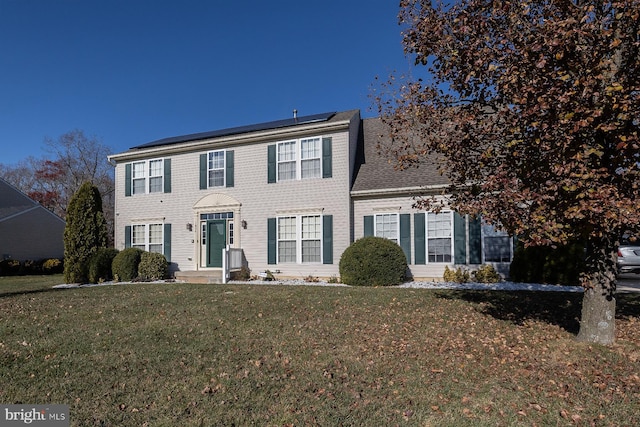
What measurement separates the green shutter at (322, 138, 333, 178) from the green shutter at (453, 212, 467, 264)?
4.38 metres

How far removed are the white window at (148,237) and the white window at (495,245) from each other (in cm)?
1205

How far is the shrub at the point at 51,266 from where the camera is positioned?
2066 centimetres

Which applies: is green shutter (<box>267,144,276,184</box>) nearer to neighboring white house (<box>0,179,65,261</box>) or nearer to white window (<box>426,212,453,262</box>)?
white window (<box>426,212,453,262</box>)

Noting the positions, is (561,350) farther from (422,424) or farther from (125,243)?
(125,243)

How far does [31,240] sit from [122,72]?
493 inches

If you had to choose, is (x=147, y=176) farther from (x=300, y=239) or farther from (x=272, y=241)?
(x=300, y=239)

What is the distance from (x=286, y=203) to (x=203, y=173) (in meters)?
3.81

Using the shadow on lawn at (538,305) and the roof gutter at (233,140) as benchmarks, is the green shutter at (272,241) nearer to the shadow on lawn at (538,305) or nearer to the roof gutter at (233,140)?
the roof gutter at (233,140)

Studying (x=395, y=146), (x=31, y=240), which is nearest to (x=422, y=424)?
(x=395, y=146)

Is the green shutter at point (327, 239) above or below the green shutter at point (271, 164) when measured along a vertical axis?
below

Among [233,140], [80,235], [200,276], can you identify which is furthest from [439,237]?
[80,235]

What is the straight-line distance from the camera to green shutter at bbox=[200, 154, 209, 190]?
1522cm

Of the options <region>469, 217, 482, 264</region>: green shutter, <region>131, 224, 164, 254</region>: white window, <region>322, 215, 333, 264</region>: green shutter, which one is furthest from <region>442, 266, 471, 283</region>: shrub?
<region>131, 224, 164, 254</region>: white window

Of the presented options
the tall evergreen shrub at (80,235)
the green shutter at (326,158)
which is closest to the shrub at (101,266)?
the tall evergreen shrub at (80,235)
